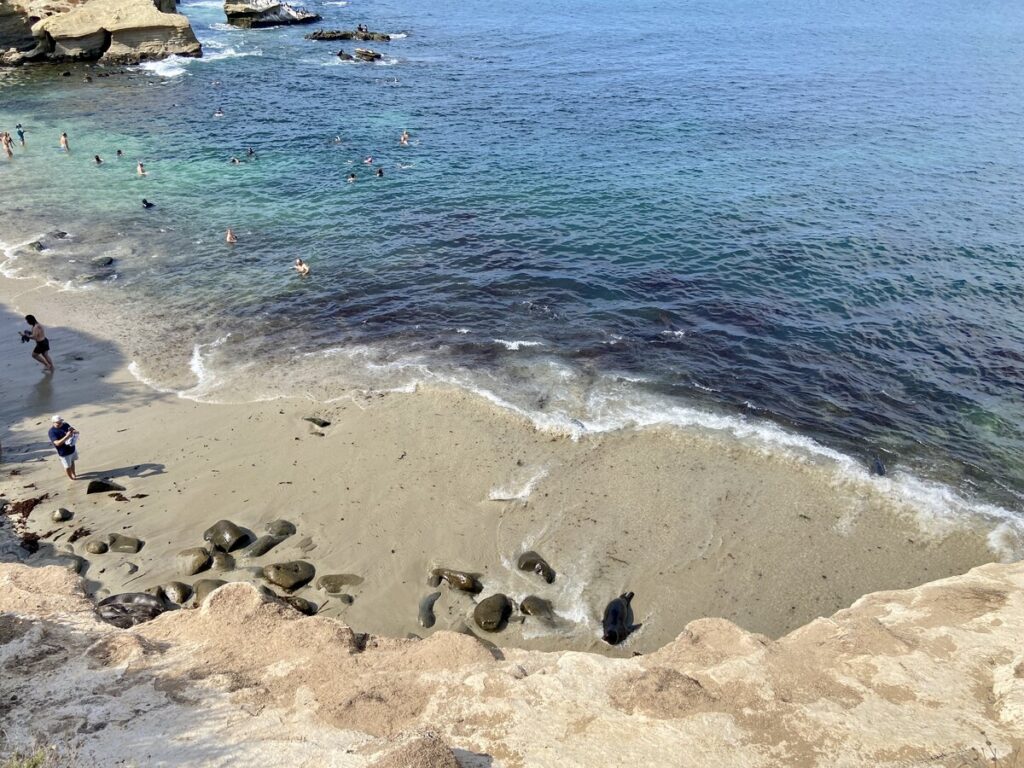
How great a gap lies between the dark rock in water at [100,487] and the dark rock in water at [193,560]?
343 centimetres

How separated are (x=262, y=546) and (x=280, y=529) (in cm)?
64

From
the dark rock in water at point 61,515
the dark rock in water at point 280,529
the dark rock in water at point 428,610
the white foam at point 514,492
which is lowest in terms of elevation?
the dark rock in water at point 428,610

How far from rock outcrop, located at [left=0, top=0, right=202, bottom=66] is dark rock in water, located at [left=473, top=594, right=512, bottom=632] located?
226 feet

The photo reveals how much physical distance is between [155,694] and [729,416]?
17.1 meters

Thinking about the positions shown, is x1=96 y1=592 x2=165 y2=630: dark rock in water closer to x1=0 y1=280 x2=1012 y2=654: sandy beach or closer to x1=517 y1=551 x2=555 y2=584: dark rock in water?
x1=0 y1=280 x2=1012 y2=654: sandy beach

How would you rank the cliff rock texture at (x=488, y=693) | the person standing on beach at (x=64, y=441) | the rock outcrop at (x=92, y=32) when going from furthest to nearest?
the rock outcrop at (x=92, y=32)
the person standing on beach at (x=64, y=441)
the cliff rock texture at (x=488, y=693)

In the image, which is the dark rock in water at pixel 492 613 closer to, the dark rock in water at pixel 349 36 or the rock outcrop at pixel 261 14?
the dark rock in water at pixel 349 36

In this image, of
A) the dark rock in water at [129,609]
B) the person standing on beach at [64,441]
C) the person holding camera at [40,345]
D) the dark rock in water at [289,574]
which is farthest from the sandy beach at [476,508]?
the dark rock in water at [129,609]

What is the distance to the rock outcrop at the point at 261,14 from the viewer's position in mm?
80000

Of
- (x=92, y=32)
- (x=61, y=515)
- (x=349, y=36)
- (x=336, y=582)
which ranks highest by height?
(x=349, y=36)

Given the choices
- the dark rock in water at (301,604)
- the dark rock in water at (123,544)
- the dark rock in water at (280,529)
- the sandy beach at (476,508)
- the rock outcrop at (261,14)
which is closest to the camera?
the dark rock in water at (301,604)

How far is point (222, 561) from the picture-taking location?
16516 millimetres

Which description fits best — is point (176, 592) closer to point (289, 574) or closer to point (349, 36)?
point (289, 574)

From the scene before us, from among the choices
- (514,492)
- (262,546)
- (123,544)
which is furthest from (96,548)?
(514,492)
